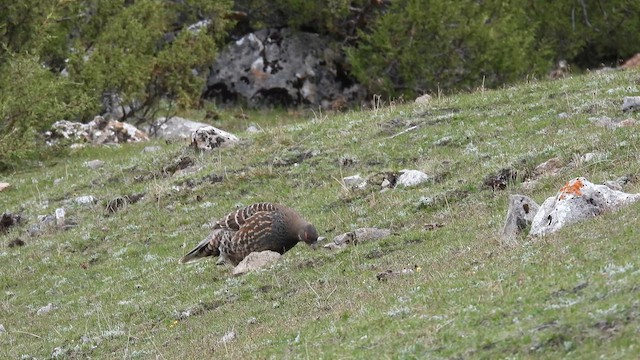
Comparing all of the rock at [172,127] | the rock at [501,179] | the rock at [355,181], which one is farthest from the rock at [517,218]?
the rock at [172,127]

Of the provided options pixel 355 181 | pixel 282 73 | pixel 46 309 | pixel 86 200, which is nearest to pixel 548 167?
pixel 355 181

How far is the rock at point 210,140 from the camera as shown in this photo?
76.8 feet

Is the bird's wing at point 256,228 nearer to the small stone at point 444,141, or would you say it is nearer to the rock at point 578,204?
the rock at point 578,204

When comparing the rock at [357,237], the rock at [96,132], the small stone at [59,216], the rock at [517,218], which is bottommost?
the rock at [96,132]

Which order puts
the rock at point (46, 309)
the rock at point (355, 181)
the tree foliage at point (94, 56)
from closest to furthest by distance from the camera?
1. the rock at point (46, 309)
2. the rock at point (355, 181)
3. the tree foliage at point (94, 56)

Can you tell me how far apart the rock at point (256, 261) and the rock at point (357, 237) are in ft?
2.67

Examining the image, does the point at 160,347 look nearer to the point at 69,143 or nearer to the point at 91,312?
the point at 91,312

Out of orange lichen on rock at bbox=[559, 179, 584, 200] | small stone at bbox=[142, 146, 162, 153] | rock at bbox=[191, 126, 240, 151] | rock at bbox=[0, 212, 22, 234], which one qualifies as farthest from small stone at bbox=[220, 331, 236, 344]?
small stone at bbox=[142, 146, 162, 153]

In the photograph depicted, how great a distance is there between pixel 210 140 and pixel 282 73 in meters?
14.2

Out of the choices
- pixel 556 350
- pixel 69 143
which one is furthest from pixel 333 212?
pixel 69 143

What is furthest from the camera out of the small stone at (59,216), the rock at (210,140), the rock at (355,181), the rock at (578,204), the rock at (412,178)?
the rock at (210,140)

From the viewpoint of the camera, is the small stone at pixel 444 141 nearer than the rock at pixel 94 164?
Yes

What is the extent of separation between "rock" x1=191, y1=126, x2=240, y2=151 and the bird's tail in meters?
6.85

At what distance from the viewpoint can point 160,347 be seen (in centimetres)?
1285
